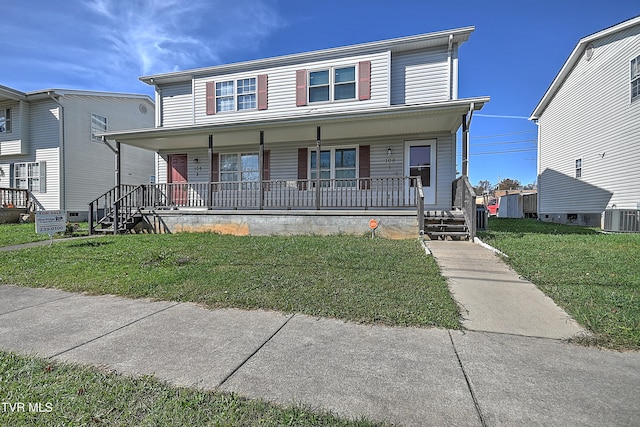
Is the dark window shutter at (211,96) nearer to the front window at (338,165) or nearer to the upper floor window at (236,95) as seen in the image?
the upper floor window at (236,95)

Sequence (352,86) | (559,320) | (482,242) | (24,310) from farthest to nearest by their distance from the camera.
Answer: (352,86) < (482,242) < (24,310) < (559,320)

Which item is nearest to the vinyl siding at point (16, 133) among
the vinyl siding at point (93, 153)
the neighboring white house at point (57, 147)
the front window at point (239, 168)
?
the neighboring white house at point (57, 147)

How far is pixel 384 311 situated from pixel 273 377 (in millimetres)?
1669

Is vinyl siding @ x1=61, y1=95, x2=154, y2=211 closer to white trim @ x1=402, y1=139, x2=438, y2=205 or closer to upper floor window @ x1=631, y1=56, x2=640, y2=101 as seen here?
white trim @ x1=402, y1=139, x2=438, y2=205

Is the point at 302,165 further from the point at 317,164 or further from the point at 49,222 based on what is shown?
the point at 49,222

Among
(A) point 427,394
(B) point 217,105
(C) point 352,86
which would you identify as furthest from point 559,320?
(B) point 217,105

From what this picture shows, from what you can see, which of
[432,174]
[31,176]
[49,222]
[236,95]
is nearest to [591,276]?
[432,174]

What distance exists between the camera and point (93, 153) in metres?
16.9

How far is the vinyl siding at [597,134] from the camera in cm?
1091

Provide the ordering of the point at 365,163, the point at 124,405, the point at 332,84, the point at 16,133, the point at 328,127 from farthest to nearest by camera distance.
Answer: the point at 16,133 → the point at 332,84 → the point at 365,163 → the point at 328,127 → the point at 124,405

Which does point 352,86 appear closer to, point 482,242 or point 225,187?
point 225,187

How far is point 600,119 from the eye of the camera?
12.5 metres

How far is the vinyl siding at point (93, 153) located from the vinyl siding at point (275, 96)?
20.3 ft

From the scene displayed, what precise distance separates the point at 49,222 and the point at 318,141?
780 cm
